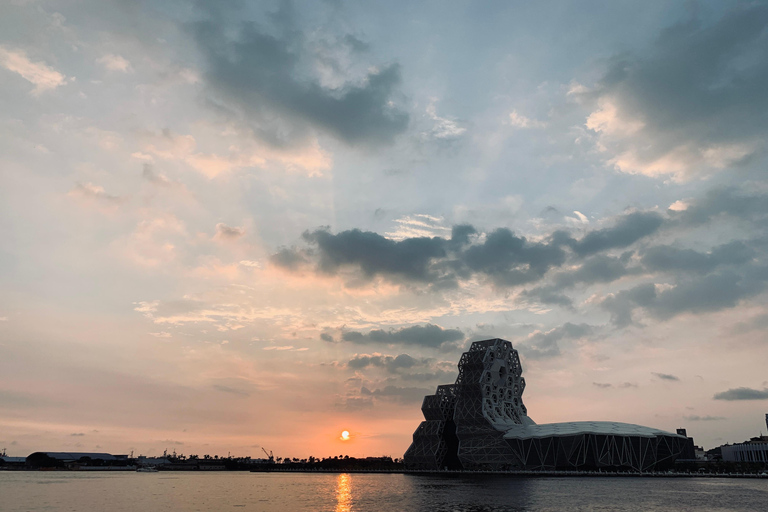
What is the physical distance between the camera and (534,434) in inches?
6654

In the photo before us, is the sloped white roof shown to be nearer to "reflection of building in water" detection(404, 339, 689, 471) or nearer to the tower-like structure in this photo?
"reflection of building in water" detection(404, 339, 689, 471)

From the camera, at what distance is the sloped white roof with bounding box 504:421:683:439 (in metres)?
160

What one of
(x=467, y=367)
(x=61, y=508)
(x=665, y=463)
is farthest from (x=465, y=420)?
(x=61, y=508)

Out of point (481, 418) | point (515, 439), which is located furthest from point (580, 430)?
point (481, 418)

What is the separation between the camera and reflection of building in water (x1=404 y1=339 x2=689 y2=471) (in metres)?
162

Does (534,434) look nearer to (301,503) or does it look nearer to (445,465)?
(445,465)

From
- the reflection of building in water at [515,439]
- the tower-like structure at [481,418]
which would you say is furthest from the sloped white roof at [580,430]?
the tower-like structure at [481,418]

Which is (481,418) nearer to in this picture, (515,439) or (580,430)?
(515,439)

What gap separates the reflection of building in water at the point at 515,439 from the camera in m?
162

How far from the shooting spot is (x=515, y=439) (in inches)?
6781

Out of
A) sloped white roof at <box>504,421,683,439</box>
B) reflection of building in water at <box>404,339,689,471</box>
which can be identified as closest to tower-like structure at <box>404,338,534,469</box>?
reflection of building in water at <box>404,339,689,471</box>

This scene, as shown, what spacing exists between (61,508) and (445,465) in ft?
448

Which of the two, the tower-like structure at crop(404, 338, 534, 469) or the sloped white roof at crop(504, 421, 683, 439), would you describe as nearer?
the sloped white roof at crop(504, 421, 683, 439)

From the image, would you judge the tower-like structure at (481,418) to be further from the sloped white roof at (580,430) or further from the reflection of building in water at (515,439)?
the sloped white roof at (580,430)
